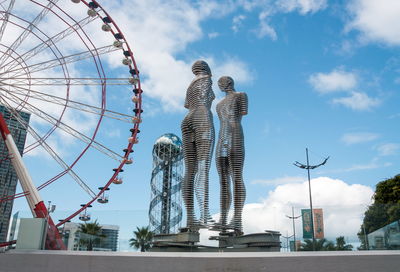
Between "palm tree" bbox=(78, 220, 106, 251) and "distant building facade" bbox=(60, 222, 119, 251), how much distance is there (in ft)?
0.22

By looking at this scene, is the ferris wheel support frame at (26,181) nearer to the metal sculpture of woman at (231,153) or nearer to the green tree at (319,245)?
the metal sculpture of woman at (231,153)

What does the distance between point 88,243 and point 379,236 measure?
434 inches

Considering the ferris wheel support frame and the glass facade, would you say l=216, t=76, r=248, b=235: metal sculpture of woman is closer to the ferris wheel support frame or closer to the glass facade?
the glass facade

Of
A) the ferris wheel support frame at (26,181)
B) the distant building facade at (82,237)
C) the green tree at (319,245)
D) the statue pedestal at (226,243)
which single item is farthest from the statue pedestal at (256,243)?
the ferris wheel support frame at (26,181)

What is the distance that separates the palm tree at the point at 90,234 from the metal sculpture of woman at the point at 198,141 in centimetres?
383

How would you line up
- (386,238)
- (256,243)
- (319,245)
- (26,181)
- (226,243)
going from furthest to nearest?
1. (26,181)
2. (226,243)
3. (256,243)
4. (319,245)
5. (386,238)

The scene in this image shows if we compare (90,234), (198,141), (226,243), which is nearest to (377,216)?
(226,243)

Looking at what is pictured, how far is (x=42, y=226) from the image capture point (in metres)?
14.7

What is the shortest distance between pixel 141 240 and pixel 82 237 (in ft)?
9.89

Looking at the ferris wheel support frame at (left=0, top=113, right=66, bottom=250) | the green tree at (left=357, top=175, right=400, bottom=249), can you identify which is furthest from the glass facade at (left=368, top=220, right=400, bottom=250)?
the ferris wheel support frame at (left=0, top=113, right=66, bottom=250)

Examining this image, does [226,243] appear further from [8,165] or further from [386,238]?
[8,165]

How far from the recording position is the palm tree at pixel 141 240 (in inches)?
666

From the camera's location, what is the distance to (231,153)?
1658cm

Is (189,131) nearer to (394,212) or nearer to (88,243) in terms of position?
(88,243)
